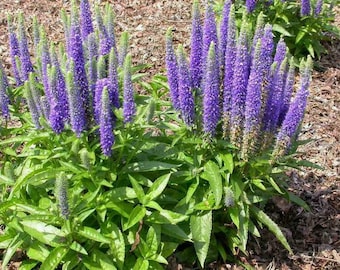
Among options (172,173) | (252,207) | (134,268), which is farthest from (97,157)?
(252,207)

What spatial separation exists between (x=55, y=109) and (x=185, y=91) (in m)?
1.07

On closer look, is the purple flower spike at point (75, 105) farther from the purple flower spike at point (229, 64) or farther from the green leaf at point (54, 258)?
the purple flower spike at point (229, 64)

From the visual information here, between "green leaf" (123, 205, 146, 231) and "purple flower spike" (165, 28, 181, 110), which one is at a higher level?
"purple flower spike" (165, 28, 181, 110)

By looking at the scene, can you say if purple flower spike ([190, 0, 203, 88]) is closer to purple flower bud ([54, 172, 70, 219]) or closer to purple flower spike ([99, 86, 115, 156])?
purple flower spike ([99, 86, 115, 156])

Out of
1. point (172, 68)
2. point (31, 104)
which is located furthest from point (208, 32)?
point (31, 104)

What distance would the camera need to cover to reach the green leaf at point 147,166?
178 inches

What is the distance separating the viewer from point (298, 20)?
8609mm

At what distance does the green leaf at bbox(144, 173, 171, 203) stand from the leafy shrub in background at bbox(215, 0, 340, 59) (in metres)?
4.31

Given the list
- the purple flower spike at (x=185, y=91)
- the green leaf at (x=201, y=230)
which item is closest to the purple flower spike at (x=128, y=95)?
the purple flower spike at (x=185, y=91)

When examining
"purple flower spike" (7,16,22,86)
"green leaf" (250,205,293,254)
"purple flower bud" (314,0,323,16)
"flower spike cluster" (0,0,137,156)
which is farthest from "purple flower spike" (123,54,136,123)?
"purple flower bud" (314,0,323,16)

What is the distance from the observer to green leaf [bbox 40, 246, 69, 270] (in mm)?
4246

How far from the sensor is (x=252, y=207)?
5.03m

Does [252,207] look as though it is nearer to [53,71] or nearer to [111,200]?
[111,200]

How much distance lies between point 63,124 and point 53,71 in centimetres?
44
